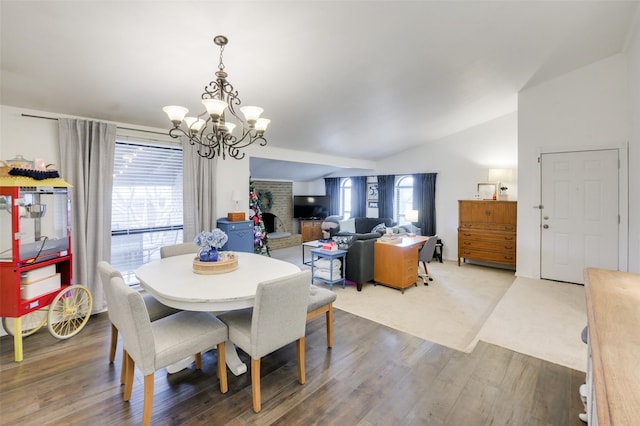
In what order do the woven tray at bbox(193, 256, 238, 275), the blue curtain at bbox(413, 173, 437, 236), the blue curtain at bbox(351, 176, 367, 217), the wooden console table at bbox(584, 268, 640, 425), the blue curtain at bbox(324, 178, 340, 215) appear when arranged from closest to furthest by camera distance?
1. the wooden console table at bbox(584, 268, 640, 425)
2. the woven tray at bbox(193, 256, 238, 275)
3. the blue curtain at bbox(413, 173, 437, 236)
4. the blue curtain at bbox(351, 176, 367, 217)
5. the blue curtain at bbox(324, 178, 340, 215)

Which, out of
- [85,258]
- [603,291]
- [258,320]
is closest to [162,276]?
[258,320]

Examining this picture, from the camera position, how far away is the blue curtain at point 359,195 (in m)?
8.26

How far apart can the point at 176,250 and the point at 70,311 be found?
1.15 meters

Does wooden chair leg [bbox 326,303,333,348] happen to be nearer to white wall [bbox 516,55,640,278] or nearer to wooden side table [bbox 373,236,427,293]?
wooden side table [bbox 373,236,427,293]

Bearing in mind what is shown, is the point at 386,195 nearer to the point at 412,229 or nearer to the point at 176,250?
the point at 412,229

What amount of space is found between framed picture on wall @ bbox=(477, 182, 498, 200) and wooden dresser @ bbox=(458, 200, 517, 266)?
0.32 metres

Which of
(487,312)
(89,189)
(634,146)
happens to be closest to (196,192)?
(89,189)

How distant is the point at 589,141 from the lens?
13.1ft

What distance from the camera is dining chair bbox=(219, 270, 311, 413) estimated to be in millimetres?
1838

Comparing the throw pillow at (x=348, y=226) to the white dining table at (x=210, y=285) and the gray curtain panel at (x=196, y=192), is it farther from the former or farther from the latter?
the white dining table at (x=210, y=285)

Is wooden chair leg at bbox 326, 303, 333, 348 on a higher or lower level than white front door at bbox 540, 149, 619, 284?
lower

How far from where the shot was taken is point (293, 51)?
8.64ft

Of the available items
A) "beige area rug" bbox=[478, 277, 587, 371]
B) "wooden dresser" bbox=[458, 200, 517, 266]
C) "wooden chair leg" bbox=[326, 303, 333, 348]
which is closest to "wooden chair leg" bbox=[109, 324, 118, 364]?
"wooden chair leg" bbox=[326, 303, 333, 348]

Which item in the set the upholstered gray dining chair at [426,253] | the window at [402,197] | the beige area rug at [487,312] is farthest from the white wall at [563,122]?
the window at [402,197]
